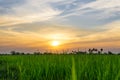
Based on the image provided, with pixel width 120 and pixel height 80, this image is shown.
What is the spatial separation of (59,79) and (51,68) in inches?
22.5

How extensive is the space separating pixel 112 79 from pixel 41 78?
6.58 ft

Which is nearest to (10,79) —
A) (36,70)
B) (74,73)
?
(36,70)

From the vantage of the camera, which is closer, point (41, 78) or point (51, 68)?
point (41, 78)

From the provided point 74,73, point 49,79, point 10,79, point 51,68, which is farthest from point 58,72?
point 74,73

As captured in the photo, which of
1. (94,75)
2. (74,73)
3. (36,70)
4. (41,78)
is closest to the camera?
(74,73)

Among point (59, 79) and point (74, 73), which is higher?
point (74, 73)

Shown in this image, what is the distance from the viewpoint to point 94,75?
15.3 ft

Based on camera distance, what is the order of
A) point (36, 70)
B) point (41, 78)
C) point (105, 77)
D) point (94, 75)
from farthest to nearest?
point (36, 70) < point (41, 78) < point (94, 75) < point (105, 77)

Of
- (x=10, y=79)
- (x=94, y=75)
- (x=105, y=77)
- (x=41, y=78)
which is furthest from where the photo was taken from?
(x=10, y=79)

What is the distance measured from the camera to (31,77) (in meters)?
5.18

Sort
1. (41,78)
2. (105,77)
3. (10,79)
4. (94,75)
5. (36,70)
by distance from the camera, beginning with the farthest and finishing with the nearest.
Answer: (10,79)
(36,70)
(41,78)
(94,75)
(105,77)

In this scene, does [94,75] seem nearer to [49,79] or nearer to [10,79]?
[49,79]

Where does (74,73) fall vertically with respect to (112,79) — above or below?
above

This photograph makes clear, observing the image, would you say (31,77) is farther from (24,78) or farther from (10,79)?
(10,79)
